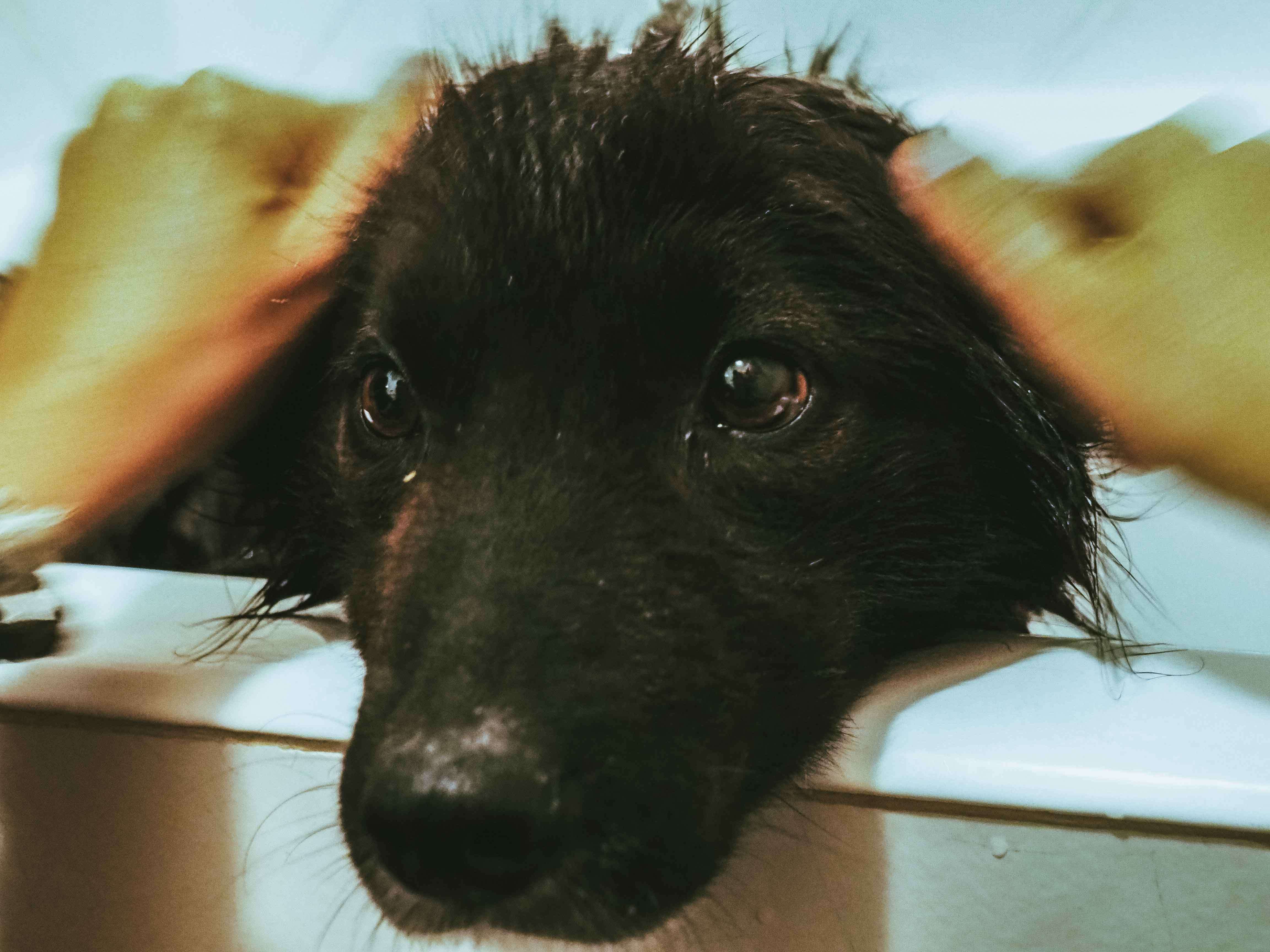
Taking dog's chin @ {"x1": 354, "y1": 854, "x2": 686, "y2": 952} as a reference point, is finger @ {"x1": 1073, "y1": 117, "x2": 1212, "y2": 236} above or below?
above

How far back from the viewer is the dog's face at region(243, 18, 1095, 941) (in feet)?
2.22

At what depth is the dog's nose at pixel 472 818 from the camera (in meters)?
0.62

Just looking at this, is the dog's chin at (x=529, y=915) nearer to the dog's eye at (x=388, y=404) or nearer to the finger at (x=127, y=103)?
the dog's eye at (x=388, y=404)

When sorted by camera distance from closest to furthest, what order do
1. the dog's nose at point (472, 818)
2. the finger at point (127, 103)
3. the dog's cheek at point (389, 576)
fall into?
1. the dog's nose at point (472, 818)
2. the dog's cheek at point (389, 576)
3. the finger at point (127, 103)

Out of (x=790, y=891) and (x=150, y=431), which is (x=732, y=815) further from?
(x=150, y=431)

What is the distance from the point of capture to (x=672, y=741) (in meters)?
0.72

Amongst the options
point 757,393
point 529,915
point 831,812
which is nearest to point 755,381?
point 757,393

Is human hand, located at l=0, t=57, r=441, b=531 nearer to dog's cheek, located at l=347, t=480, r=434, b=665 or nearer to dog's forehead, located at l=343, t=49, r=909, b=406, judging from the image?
dog's forehead, located at l=343, t=49, r=909, b=406

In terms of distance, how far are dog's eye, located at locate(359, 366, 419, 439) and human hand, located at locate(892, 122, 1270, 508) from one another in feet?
2.12

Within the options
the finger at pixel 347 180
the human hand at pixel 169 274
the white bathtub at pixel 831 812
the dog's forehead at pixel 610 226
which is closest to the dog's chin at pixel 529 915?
the white bathtub at pixel 831 812

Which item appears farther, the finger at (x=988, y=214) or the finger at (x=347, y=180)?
the finger at (x=347, y=180)

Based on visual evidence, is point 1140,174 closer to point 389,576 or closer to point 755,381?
point 755,381

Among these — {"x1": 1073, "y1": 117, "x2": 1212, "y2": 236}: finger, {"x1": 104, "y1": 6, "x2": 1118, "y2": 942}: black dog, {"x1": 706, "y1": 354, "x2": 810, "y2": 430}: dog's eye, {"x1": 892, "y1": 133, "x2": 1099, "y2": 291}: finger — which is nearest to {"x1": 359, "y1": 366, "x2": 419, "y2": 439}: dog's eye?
{"x1": 104, "y1": 6, "x2": 1118, "y2": 942}: black dog

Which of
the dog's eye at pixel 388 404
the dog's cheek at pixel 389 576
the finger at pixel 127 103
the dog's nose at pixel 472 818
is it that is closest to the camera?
the dog's nose at pixel 472 818
